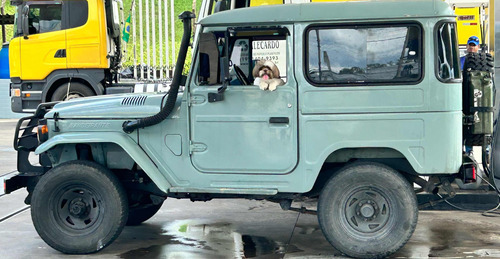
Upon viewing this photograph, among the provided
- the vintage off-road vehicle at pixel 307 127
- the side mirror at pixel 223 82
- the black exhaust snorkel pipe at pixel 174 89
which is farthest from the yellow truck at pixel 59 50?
the side mirror at pixel 223 82

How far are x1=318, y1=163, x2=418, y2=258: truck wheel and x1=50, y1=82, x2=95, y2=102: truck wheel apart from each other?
1200 cm

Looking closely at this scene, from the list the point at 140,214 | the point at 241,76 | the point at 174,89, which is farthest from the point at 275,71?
the point at 140,214

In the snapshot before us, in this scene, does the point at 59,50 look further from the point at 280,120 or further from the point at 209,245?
the point at 280,120

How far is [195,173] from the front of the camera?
7191mm

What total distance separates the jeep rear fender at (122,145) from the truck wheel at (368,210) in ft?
4.76

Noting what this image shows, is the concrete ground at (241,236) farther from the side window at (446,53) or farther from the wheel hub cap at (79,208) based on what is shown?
the side window at (446,53)

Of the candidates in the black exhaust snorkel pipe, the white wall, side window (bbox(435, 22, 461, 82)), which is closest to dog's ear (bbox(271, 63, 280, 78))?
the black exhaust snorkel pipe

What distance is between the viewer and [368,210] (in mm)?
6934

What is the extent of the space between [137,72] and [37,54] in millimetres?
2702

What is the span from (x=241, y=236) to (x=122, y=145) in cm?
171

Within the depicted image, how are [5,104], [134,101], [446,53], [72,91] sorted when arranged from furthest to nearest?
[5,104]
[72,91]
[134,101]
[446,53]

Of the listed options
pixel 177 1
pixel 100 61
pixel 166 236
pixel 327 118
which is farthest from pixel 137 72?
Result: pixel 177 1

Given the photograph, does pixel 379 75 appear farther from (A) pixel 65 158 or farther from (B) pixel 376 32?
(A) pixel 65 158

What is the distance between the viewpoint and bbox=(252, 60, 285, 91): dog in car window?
6.89 meters
